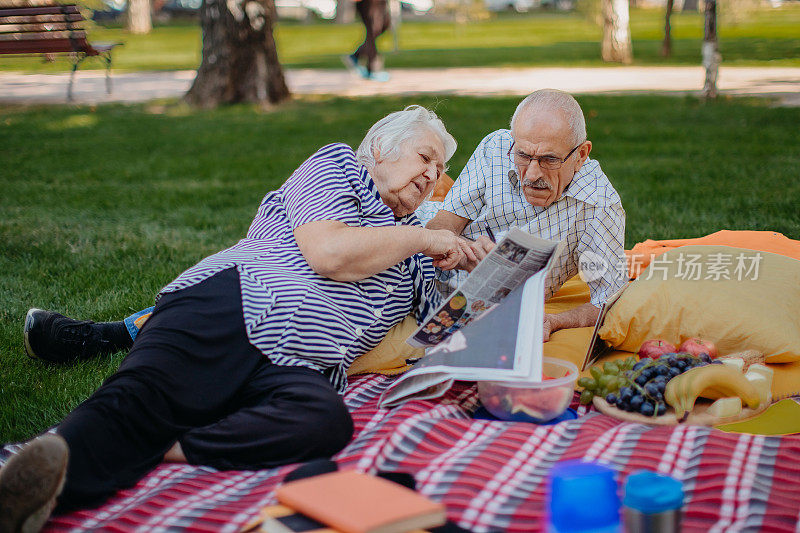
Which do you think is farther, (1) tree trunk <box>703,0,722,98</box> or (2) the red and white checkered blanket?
(1) tree trunk <box>703,0,722,98</box>

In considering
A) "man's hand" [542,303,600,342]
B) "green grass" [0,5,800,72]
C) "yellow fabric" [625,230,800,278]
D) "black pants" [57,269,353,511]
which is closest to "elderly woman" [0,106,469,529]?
"black pants" [57,269,353,511]

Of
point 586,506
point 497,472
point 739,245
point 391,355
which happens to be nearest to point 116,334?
point 391,355

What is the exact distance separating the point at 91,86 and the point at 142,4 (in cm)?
1825

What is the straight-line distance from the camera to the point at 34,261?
210 inches

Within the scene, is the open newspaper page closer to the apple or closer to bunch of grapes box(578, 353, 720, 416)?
bunch of grapes box(578, 353, 720, 416)

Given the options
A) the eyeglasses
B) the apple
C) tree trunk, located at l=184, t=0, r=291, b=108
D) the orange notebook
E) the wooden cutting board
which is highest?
tree trunk, located at l=184, t=0, r=291, b=108

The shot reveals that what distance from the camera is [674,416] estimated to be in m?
3.03

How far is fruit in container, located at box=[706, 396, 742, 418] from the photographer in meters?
3.06

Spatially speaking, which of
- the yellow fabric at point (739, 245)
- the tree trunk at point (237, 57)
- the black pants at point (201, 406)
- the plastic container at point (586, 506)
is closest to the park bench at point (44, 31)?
the tree trunk at point (237, 57)

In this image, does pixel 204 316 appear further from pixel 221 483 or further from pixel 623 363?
pixel 623 363

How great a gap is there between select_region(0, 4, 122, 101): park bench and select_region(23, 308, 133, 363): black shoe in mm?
8708

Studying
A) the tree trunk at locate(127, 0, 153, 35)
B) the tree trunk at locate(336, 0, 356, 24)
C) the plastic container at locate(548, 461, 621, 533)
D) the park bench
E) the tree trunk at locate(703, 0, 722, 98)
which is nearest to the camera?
the plastic container at locate(548, 461, 621, 533)

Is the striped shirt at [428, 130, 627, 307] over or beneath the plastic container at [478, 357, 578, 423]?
over

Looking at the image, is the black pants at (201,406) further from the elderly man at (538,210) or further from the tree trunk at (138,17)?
the tree trunk at (138,17)
